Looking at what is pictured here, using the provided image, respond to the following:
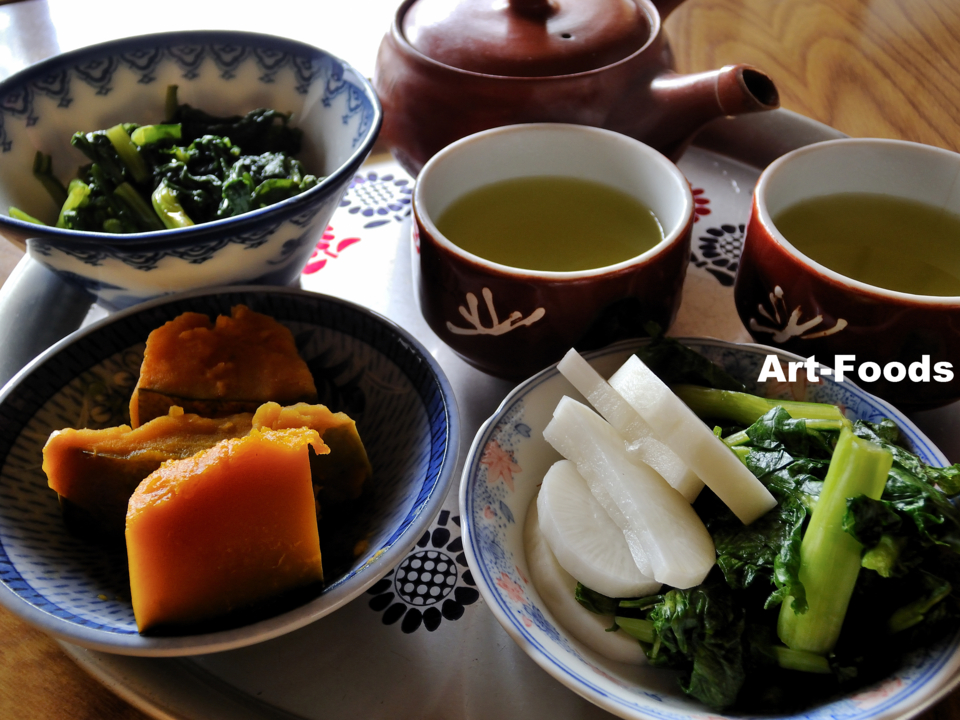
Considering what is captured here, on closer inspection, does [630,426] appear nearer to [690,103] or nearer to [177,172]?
[690,103]

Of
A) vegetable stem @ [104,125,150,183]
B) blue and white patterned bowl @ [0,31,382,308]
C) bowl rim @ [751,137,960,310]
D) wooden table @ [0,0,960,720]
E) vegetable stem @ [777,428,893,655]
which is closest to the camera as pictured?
vegetable stem @ [777,428,893,655]

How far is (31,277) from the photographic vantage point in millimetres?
1290

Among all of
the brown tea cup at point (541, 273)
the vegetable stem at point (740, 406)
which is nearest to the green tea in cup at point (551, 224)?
the brown tea cup at point (541, 273)

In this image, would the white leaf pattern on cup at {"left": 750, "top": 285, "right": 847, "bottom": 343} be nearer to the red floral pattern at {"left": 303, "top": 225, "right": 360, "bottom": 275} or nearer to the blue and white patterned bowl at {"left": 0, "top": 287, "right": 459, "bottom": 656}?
the blue and white patterned bowl at {"left": 0, "top": 287, "right": 459, "bottom": 656}

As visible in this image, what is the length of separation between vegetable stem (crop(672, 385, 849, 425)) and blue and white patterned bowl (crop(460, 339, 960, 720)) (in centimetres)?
4

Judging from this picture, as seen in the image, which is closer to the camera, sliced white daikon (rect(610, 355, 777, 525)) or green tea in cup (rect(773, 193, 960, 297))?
sliced white daikon (rect(610, 355, 777, 525))

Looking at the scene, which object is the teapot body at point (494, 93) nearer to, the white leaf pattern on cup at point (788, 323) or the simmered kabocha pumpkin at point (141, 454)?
the white leaf pattern on cup at point (788, 323)

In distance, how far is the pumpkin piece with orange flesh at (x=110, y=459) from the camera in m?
0.83

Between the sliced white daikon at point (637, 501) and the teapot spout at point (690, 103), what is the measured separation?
546 millimetres

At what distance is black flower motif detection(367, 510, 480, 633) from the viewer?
2.91 feet

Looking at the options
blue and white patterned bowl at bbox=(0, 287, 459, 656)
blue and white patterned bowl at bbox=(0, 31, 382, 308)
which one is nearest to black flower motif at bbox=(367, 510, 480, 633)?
blue and white patterned bowl at bbox=(0, 287, 459, 656)

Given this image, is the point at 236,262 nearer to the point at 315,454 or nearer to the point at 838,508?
the point at 315,454

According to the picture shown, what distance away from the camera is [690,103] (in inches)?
45.3

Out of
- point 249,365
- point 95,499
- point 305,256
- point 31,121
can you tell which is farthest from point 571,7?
point 95,499
